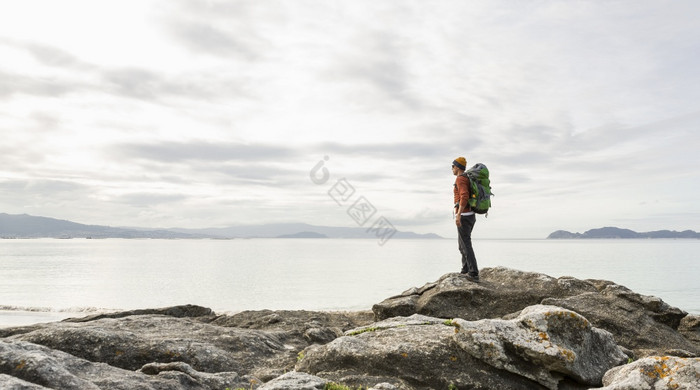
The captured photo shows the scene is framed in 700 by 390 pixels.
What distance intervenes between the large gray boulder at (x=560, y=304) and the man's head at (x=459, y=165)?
457cm

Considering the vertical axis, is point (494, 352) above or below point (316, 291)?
above

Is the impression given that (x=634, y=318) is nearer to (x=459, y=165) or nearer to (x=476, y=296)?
(x=476, y=296)

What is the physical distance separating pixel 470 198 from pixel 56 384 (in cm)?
1432

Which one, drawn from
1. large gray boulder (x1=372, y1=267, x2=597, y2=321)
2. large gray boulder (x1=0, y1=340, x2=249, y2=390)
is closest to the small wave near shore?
large gray boulder (x1=372, y1=267, x2=597, y2=321)

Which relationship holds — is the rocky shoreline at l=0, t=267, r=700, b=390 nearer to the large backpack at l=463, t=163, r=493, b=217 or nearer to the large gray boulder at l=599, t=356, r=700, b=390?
the large gray boulder at l=599, t=356, r=700, b=390

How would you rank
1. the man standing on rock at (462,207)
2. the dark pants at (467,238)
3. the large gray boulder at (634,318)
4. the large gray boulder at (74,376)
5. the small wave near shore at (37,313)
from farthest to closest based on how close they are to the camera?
the small wave near shore at (37,313), the dark pants at (467,238), the man standing on rock at (462,207), the large gray boulder at (634,318), the large gray boulder at (74,376)

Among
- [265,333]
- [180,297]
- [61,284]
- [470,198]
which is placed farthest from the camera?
[61,284]

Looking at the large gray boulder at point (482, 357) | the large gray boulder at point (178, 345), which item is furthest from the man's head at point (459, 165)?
the large gray boulder at point (482, 357)

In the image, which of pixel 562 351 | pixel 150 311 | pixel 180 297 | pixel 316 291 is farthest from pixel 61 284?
pixel 562 351

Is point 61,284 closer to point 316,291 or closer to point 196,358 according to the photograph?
point 316,291

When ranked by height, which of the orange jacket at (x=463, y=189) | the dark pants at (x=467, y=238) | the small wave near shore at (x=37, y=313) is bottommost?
the small wave near shore at (x=37, y=313)

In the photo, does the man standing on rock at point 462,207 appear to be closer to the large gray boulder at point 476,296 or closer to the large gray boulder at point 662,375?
the large gray boulder at point 476,296

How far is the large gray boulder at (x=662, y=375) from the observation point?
6938 mm

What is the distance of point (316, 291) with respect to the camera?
56.4m
